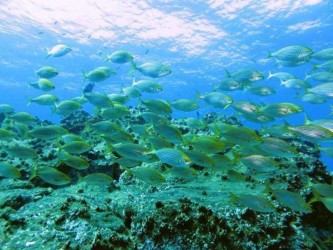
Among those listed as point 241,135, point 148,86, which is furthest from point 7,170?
point 241,135

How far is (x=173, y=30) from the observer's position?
26.8m

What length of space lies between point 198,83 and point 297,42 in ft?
51.1

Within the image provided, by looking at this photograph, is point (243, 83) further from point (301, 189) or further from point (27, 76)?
point (27, 76)

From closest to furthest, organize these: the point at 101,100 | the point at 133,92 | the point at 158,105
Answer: the point at 158,105 < the point at 101,100 < the point at 133,92

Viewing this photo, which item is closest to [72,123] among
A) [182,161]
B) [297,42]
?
[182,161]

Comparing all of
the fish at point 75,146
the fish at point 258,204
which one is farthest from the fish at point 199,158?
the fish at point 75,146

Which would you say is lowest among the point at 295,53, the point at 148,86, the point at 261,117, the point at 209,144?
the point at 209,144

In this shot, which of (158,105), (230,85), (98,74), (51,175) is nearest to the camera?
(51,175)

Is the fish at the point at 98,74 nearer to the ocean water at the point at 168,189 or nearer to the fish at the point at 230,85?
the ocean water at the point at 168,189

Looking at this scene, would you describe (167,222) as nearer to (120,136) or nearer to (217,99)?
(120,136)

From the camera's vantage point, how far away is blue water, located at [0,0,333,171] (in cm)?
2342

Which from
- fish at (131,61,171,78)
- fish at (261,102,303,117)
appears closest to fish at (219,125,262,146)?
fish at (261,102,303,117)

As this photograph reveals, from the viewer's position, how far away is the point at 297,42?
29250 mm

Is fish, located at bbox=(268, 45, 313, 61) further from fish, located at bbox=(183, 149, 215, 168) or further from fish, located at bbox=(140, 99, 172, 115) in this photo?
fish, located at bbox=(183, 149, 215, 168)
